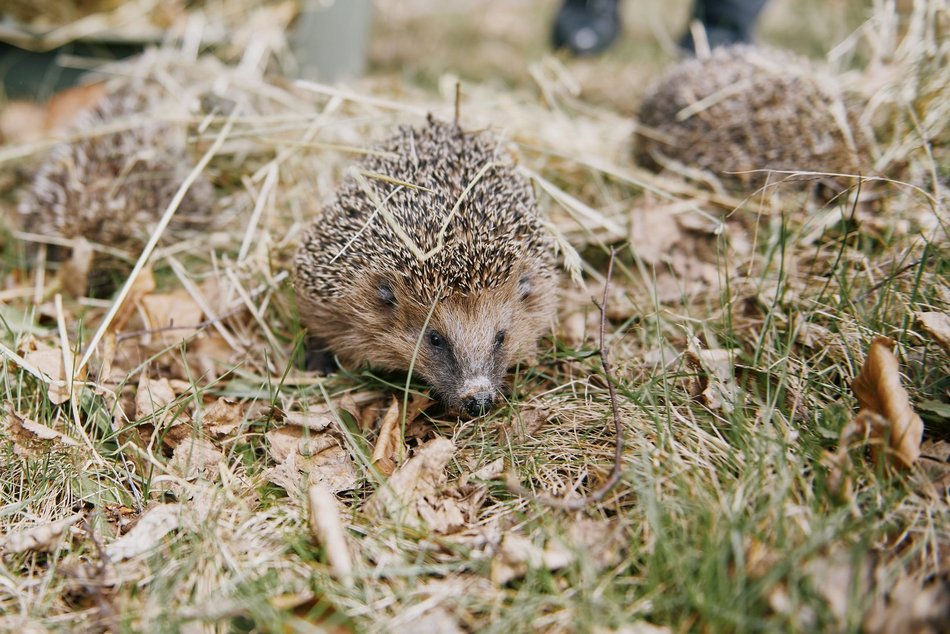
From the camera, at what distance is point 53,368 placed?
355 centimetres

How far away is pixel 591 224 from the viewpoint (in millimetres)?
4516

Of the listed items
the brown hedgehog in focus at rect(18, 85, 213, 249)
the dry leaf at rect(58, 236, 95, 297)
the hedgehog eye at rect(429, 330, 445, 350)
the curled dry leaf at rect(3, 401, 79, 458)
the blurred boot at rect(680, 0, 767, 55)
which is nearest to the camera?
the curled dry leaf at rect(3, 401, 79, 458)

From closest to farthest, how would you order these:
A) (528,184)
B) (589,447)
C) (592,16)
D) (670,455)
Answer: (670,455) < (589,447) < (528,184) < (592,16)

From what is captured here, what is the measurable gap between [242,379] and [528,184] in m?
1.97

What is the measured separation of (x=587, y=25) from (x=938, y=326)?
6.60 metres

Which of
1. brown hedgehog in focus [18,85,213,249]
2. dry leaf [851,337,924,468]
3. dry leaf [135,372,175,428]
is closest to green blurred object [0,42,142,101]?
brown hedgehog in focus [18,85,213,249]

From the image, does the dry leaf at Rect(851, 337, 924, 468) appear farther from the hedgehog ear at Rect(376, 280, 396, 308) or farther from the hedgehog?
the hedgehog ear at Rect(376, 280, 396, 308)

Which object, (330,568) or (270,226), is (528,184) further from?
(330,568)

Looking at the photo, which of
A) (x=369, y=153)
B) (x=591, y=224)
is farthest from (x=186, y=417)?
(x=591, y=224)

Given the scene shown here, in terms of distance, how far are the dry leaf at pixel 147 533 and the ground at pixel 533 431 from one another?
15 millimetres

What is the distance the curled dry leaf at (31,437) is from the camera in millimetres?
3150

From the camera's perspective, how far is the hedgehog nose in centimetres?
335

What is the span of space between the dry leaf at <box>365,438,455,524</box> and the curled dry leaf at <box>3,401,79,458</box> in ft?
4.78

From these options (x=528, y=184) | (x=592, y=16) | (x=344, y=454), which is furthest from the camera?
(x=592, y=16)
